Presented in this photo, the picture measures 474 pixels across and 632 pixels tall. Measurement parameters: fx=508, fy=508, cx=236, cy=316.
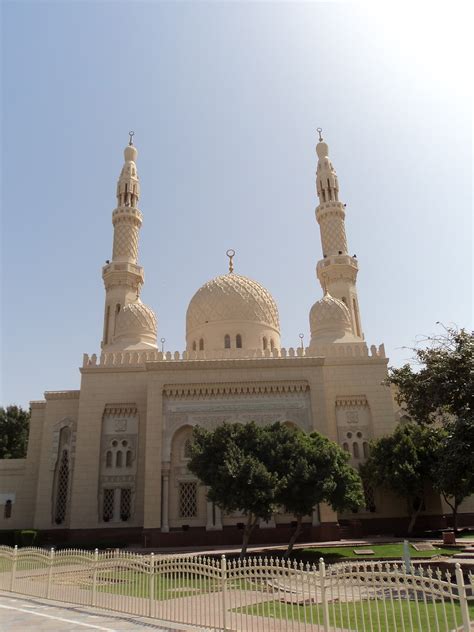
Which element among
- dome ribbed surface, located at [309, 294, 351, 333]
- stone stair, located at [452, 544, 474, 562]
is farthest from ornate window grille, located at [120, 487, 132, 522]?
stone stair, located at [452, 544, 474, 562]

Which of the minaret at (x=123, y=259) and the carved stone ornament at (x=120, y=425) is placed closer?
the carved stone ornament at (x=120, y=425)

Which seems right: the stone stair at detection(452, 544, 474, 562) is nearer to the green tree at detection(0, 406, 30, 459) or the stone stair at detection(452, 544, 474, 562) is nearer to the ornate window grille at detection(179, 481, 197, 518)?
the ornate window grille at detection(179, 481, 197, 518)

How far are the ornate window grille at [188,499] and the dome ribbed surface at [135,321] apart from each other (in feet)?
28.7

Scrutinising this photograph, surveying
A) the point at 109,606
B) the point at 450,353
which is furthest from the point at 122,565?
the point at 450,353

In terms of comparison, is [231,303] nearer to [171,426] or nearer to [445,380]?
[171,426]

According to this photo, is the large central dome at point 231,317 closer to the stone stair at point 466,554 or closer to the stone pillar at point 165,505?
the stone pillar at point 165,505

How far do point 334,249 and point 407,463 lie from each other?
14.4 m

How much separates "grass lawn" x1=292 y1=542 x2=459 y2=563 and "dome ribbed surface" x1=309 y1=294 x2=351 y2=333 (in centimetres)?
1151

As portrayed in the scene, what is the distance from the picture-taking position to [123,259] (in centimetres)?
2983

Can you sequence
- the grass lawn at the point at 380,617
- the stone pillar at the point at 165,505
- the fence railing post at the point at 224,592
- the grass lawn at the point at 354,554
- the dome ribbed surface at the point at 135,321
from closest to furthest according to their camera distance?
the grass lawn at the point at 380,617 < the fence railing post at the point at 224,592 < the grass lawn at the point at 354,554 < the stone pillar at the point at 165,505 < the dome ribbed surface at the point at 135,321

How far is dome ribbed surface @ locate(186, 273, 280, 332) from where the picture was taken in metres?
28.1

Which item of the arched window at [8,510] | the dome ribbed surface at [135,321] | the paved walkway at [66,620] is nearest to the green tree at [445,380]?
the paved walkway at [66,620]

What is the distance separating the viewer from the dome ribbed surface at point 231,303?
28109 millimetres

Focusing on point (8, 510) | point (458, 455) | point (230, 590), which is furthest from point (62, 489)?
point (458, 455)
